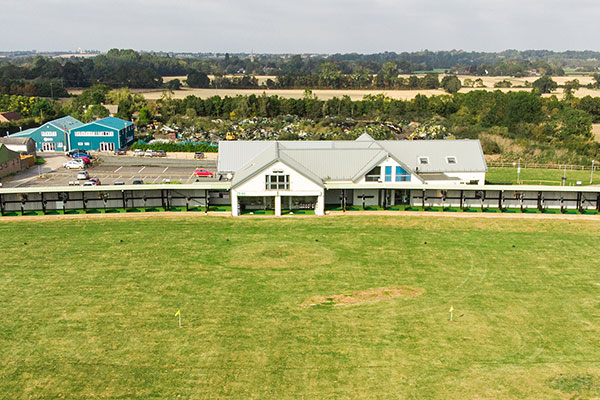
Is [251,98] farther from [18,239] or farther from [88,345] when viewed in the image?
[88,345]

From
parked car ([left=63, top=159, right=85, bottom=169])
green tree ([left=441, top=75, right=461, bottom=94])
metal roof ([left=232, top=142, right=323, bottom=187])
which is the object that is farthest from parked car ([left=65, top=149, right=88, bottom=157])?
green tree ([left=441, top=75, right=461, bottom=94])

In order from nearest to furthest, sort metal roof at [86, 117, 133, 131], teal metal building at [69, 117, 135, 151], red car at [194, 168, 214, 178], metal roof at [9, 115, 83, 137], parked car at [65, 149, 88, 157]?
red car at [194, 168, 214, 178], parked car at [65, 149, 88, 157], teal metal building at [69, 117, 135, 151], metal roof at [9, 115, 83, 137], metal roof at [86, 117, 133, 131]

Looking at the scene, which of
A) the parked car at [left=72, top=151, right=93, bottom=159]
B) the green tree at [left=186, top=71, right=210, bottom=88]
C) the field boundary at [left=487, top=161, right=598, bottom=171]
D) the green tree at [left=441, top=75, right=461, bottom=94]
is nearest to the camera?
the field boundary at [left=487, top=161, right=598, bottom=171]

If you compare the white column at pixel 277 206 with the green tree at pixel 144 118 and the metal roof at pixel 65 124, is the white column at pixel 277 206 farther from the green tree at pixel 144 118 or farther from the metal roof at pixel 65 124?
the green tree at pixel 144 118

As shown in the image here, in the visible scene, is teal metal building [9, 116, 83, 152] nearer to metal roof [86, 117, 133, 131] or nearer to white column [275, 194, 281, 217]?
metal roof [86, 117, 133, 131]

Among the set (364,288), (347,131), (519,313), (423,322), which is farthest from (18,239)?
(347,131)

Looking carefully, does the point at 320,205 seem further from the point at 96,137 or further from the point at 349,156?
the point at 96,137
